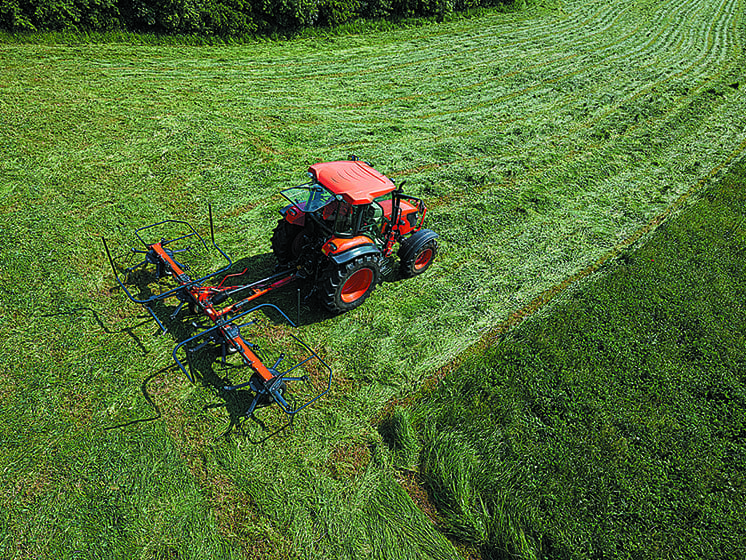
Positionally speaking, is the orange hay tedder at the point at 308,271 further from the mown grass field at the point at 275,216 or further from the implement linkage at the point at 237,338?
the mown grass field at the point at 275,216

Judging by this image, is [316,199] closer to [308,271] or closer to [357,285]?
[308,271]

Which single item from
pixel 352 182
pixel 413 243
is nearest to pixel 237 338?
pixel 352 182

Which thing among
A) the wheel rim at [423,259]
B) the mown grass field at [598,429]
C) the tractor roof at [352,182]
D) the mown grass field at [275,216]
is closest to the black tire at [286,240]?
the mown grass field at [275,216]

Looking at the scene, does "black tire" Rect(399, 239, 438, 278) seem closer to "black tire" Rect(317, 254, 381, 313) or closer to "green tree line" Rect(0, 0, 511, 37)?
"black tire" Rect(317, 254, 381, 313)

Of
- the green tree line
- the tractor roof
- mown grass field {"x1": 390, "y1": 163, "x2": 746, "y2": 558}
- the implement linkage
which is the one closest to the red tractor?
the tractor roof

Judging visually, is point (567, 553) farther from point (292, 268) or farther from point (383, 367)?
point (292, 268)

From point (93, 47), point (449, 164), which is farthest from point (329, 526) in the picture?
point (93, 47)
